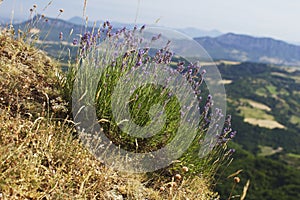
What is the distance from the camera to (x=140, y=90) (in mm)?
4113

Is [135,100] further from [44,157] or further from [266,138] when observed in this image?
[266,138]

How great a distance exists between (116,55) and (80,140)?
1216 millimetres

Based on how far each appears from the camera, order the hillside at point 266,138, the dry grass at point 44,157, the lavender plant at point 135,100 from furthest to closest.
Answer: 1. the hillside at point 266,138
2. the lavender plant at point 135,100
3. the dry grass at point 44,157

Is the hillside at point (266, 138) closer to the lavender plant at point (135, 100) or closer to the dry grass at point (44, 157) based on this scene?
the lavender plant at point (135, 100)

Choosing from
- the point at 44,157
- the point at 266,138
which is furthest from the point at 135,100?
the point at 266,138

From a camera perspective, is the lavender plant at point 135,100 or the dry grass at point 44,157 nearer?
the dry grass at point 44,157

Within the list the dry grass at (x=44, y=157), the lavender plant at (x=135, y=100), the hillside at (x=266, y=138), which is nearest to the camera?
the dry grass at (x=44, y=157)

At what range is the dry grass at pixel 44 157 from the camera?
261 centimetres

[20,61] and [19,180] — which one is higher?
[20,61]

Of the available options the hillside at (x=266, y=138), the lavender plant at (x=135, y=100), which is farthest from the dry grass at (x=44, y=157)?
the hillside at (x=266, y=138)

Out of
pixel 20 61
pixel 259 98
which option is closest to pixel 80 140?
pixel 20 61

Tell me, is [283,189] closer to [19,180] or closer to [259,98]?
[19,180]

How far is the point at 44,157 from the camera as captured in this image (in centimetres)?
308

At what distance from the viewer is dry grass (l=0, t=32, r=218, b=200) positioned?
2607mm
